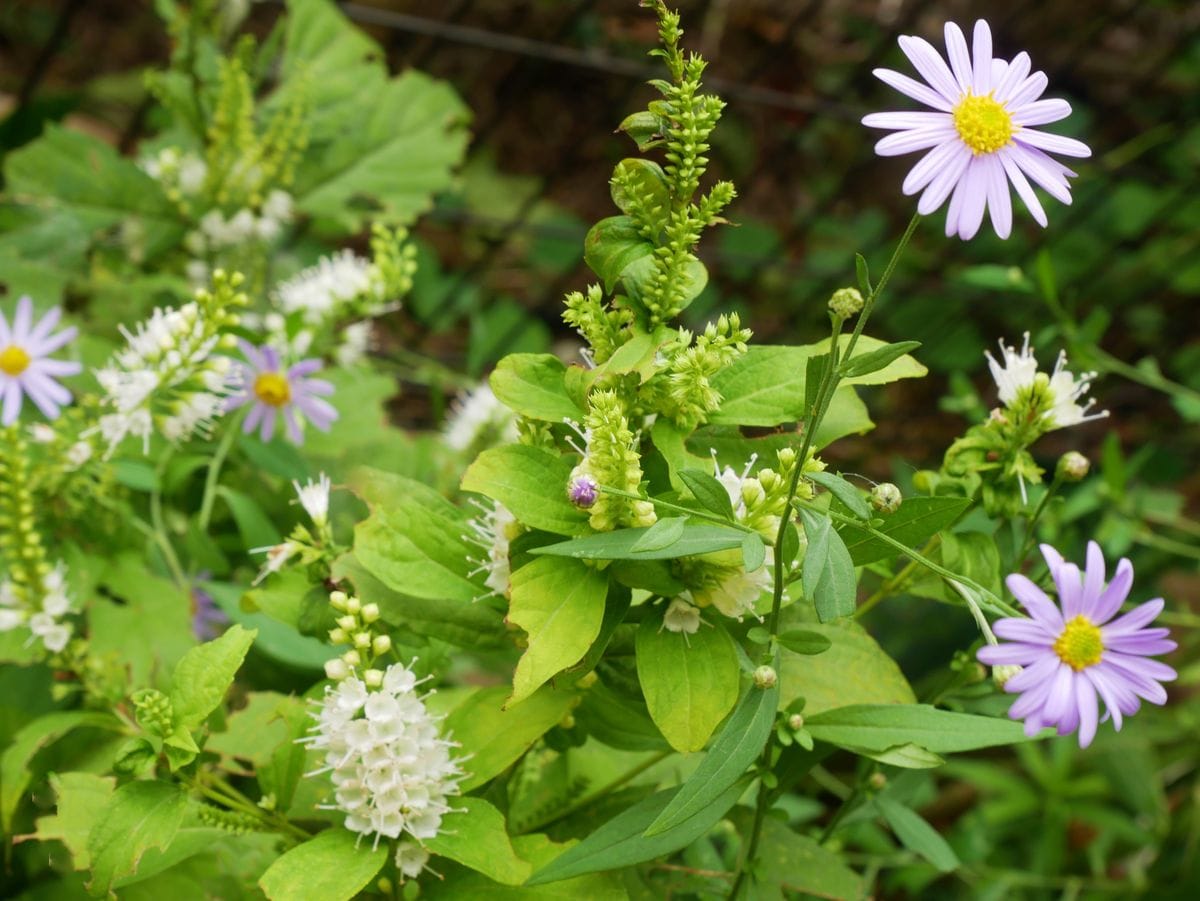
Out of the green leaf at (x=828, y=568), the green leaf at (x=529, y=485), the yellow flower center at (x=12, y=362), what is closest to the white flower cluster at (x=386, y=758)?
the green leaf at (x=529, y=485)

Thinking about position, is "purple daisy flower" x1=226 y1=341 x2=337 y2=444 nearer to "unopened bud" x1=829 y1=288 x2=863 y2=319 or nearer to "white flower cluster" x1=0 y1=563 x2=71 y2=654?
"white flower cluster" x1=0 y1=563 x2=71 y2=654

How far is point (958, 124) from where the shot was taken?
535 millimetres

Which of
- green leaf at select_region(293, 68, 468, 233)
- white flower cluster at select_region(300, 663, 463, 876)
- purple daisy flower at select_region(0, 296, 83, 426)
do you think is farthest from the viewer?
green leaf at select_region(293, 68, 468, 233)

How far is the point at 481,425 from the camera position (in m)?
1.09

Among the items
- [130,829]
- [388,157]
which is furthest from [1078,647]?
[388,157]

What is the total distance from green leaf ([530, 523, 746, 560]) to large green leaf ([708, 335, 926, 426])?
0.08 m

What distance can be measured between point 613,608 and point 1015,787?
1177 millimetres

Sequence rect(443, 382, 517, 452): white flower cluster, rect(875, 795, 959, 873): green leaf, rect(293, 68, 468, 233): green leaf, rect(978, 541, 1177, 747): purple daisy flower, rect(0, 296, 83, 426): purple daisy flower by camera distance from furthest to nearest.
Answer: rect(293, 68, 468, 233): green leaf < rect(443, 382, 517, 452): white flower cluster < rect(0, 296, 83, 426): purple daisy flower < rect(875, 795, 959, 873): green leaf < rect(978, 541, 1177, 747): purple daisy flower

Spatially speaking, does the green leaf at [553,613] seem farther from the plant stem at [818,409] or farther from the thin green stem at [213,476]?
the thin green stem at [213,476]

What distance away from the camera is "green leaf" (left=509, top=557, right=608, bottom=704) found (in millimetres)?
561

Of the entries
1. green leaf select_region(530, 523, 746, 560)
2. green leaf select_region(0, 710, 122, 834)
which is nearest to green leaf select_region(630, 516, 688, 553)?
green leaf select_region(530, 523, 746, 560)

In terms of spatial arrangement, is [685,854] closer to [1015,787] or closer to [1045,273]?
[1045,273]

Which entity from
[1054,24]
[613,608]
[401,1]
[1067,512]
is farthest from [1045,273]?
[1054,24]

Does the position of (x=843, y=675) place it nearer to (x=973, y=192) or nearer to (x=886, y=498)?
(x=886, y=498)
